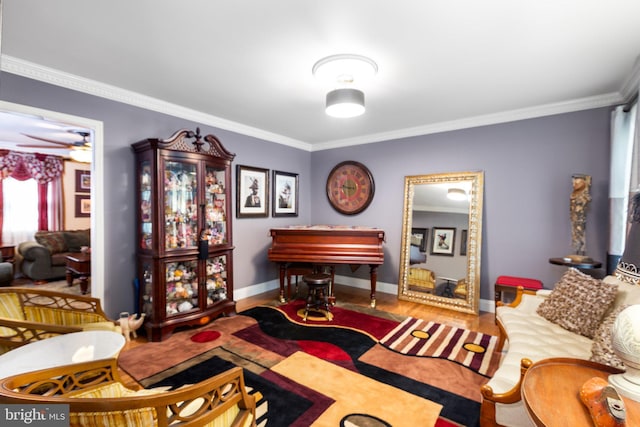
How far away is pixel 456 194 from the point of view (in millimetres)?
3895

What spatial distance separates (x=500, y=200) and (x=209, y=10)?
12.0 feet

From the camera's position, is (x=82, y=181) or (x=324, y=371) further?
(x=82, y=181)

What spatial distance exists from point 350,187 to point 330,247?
141 centimetres

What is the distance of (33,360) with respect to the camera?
1427mm

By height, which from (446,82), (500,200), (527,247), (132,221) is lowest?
(527,247)

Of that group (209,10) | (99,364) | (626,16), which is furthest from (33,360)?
(626,16)

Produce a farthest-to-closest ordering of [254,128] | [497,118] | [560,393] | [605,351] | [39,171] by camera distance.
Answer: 1. [39,171]
2. [254,128]
3. [497,118]
4. [605,351]
5. [560,393]

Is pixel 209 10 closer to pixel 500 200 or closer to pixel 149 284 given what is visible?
pixel 149 284

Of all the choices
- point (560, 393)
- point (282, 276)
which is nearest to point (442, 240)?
point (282, 276)

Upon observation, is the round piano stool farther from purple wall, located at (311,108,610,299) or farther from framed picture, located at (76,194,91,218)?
framed picture, located at (76,194,91,218)

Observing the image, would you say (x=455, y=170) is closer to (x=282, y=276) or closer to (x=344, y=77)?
(x=344, y=77)

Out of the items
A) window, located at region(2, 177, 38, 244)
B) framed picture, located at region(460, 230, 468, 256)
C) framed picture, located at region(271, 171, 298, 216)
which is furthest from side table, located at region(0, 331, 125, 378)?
window, located at region(2, 177, 38, 244)

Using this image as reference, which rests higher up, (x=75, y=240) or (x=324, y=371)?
(x=75, y=240)

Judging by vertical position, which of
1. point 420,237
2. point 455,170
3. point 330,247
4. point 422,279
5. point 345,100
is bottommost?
point 422,279
